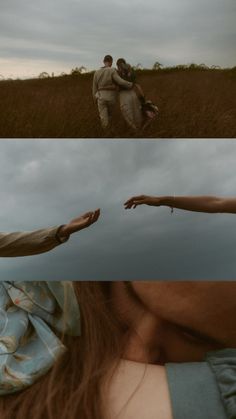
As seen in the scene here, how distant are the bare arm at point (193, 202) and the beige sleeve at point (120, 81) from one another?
49cm

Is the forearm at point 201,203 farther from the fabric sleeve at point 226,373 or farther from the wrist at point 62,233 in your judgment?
the fabric sleeve at point 226,373

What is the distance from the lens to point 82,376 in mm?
3178

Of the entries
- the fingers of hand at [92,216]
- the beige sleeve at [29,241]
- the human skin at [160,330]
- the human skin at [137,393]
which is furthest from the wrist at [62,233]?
the human skin at [137,393]

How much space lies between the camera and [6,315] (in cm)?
331

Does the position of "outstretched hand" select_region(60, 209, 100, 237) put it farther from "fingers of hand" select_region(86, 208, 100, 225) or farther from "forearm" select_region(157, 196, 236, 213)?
"forearm" select_region(157, 196, 236, 213)

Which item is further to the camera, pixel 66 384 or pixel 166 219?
pixel 166 219

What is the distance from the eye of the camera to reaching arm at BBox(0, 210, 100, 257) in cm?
353

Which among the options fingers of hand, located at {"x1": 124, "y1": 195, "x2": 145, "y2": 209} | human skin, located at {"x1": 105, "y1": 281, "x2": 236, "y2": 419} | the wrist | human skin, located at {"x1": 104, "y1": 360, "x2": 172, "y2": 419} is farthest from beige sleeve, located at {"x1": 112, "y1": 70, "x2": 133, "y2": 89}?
human skin, located at {"x1": 104, "y1": 360, "x2": 172, "y2": 419}

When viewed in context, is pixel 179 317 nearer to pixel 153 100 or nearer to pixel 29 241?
pixel 29 241

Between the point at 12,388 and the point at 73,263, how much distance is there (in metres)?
0.78

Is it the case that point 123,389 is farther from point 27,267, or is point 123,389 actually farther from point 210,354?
point 27,267

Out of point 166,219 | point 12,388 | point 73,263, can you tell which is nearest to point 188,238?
point 166,219

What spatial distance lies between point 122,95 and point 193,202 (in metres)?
0.57

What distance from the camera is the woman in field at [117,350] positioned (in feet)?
10.2
